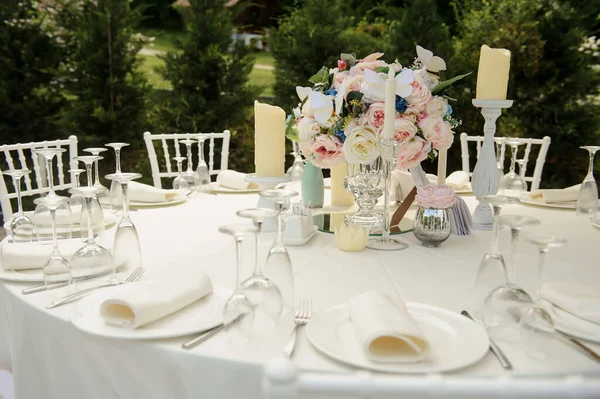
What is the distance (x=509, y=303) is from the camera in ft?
3.32

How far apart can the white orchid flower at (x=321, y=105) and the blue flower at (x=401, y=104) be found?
7.7 inches

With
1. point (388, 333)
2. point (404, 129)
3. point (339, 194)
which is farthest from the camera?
point (339, 194)

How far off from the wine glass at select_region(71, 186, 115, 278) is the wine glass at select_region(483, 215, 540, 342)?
835 mm

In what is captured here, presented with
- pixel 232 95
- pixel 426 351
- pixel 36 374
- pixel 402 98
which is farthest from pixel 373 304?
pixel 232 95

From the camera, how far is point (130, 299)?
104 cm

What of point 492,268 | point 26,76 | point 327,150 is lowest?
point 492,268

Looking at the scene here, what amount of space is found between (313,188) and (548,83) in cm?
363

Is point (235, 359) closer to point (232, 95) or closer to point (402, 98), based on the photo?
point (402, 98)

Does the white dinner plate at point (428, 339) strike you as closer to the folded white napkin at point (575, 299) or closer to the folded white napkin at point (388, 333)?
the folded white napkin at point (388, 333)

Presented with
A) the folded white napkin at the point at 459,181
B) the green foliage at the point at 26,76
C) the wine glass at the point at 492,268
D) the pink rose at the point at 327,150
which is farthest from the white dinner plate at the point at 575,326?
the green foliage at the point at 26,76

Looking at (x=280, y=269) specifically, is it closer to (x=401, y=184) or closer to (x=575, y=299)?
(x=575, y=299)

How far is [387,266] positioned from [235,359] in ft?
2.11

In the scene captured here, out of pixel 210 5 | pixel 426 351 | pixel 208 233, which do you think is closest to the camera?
pixel 426 351

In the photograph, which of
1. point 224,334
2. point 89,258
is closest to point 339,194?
point 89,258
